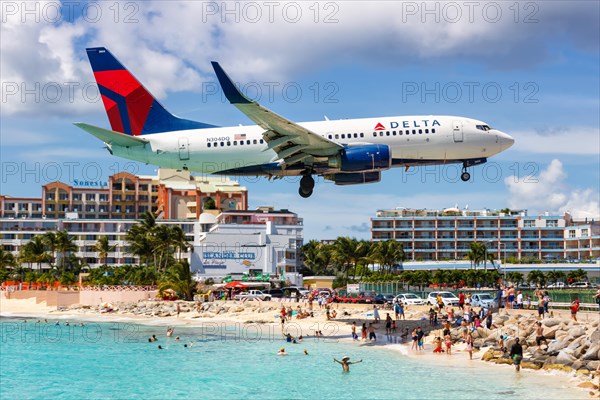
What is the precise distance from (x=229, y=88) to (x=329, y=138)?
7.75m

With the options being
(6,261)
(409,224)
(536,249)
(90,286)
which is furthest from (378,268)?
(6,261)

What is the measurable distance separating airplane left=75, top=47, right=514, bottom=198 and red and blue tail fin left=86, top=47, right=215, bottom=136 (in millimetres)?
506

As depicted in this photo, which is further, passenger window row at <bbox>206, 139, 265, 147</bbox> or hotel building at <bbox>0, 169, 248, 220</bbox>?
hotel building at <bbox>0, 169, 248, 220</bbox>

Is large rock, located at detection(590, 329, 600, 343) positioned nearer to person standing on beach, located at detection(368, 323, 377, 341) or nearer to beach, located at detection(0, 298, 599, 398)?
beach, located at detection(0, 298, 599, 398)

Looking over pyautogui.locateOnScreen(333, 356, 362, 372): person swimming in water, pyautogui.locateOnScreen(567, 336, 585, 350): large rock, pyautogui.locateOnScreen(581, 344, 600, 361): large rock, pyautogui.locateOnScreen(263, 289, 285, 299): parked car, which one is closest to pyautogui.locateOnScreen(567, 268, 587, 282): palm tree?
A: pyautogui.locateOnScreen(263, 289, 285, 299): parked car

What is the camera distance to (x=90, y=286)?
346ft

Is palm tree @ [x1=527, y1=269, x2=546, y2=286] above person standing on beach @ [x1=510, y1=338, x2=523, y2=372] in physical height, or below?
above

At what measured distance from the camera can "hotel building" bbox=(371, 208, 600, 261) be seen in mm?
153375

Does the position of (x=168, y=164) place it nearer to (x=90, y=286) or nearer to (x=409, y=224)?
(x=90, y=286)

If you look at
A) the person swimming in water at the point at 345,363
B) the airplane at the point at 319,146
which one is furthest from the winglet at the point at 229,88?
the person swimming in water at the point at 345,363

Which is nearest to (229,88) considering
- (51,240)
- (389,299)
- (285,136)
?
(285,136)

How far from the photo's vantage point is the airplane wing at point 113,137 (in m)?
41.1

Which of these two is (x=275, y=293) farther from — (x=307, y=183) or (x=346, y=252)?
(x=307, y=183)

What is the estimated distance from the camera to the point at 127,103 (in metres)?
47.7
